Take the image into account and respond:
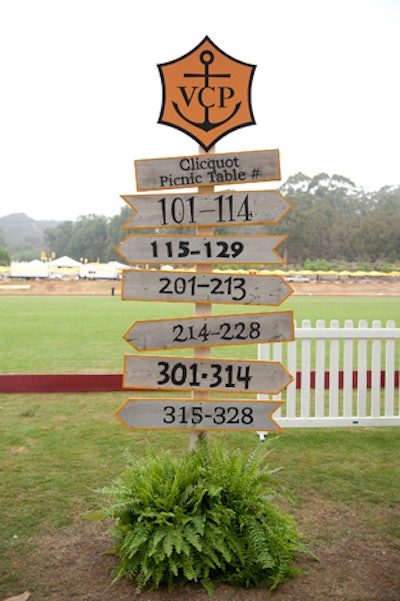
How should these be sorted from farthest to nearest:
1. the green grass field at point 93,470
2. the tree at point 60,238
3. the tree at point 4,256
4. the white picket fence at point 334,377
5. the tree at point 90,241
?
the tree at point 60,238, the tree at point 90,241, the tree at point 4,256, the white picket fence at point 334,377, the green grass field at point 93,470

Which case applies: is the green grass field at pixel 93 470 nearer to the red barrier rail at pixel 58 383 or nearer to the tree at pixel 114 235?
the red barrier rail at pixel 58 383

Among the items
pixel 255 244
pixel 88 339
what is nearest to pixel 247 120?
pixel 255 244

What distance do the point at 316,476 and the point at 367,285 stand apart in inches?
2650

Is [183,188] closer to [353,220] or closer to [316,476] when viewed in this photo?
[316,476]

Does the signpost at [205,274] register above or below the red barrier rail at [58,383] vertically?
above

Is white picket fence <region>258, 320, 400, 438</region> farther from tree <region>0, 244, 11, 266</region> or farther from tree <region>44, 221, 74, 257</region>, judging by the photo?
tree <region>44, 221, 74, 257</region>

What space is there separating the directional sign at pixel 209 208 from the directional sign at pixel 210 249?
3.7 inches

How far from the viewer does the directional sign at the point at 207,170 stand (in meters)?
3.72

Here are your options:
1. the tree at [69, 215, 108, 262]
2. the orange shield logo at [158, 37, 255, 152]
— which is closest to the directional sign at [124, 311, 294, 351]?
the orange shield logo at [158, 37, 255, 152]

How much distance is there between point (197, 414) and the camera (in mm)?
3764

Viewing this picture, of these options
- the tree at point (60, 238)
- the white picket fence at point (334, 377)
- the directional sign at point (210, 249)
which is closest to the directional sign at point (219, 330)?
the directional sign at point (210, 249)

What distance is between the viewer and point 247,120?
383cm

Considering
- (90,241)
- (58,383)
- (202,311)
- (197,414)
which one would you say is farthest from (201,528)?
(90,241)

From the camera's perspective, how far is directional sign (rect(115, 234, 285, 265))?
12.1 feet
